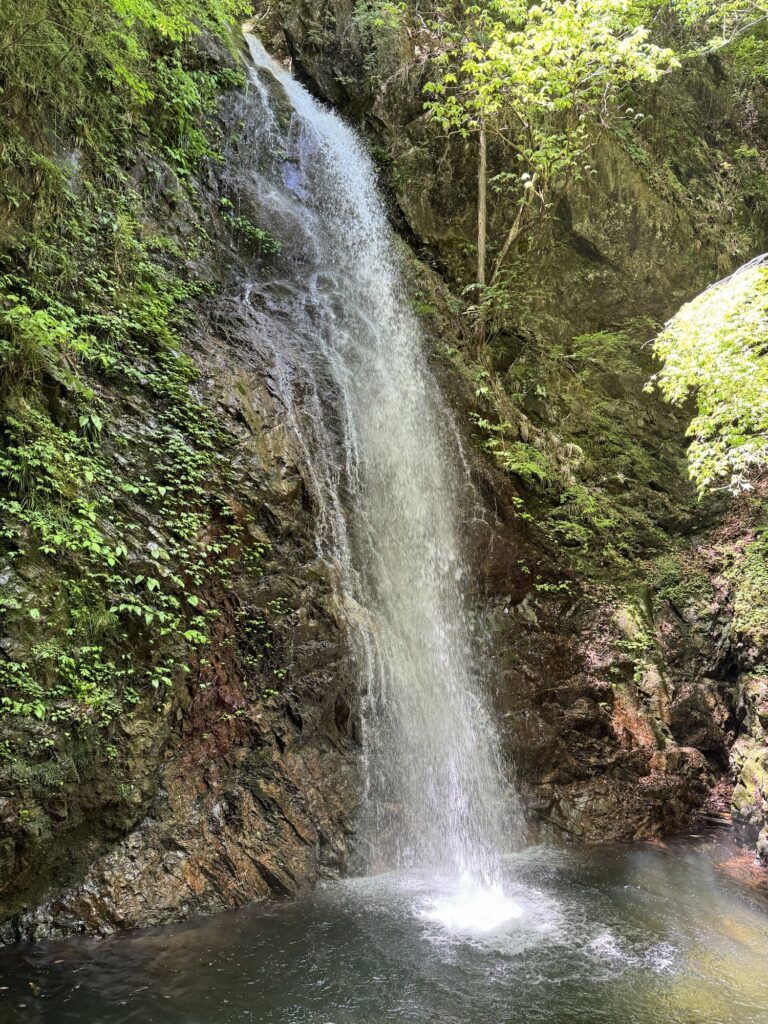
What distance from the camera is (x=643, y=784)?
7805 millimetres

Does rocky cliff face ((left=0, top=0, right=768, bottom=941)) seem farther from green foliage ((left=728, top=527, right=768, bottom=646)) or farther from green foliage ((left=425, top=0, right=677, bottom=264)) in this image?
green foliage ((left=425, top=0, right=677, bottom=264))

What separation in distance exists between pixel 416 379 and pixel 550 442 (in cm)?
264

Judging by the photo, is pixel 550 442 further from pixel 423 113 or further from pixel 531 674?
pixel 423 113

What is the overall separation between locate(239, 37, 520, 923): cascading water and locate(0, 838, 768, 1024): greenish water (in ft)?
1.64

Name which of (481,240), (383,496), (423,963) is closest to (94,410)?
(383,496)

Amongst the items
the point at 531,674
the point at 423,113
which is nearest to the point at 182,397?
the point at 531,674

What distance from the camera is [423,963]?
4.71 metres

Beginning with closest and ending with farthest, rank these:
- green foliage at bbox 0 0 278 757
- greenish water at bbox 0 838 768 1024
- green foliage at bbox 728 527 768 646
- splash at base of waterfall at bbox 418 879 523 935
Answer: greenish water at bbox 0 838 768 1024
green foliage at bbox 0 0 278 757
splash at base of waterfall at bbox 418 879 523 935
green foliage at bbox 728 527 768 646

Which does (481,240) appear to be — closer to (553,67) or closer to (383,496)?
(553,67)

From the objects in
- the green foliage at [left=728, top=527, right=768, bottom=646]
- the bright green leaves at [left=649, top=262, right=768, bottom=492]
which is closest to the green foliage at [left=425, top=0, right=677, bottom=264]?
the bright green leaves at [left=649, top=262, right=768, bottom=492]

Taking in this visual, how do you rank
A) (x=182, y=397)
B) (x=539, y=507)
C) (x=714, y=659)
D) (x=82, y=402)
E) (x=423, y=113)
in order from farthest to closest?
(x=423, y=113) → (x=539, y=507) → (x=714, y=659) → (x=182, y=397) → (x=82, y=402)

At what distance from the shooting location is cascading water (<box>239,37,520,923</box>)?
674 cm

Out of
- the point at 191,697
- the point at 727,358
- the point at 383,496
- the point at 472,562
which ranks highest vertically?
the point at 727,358

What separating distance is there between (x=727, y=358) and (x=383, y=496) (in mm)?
4185
